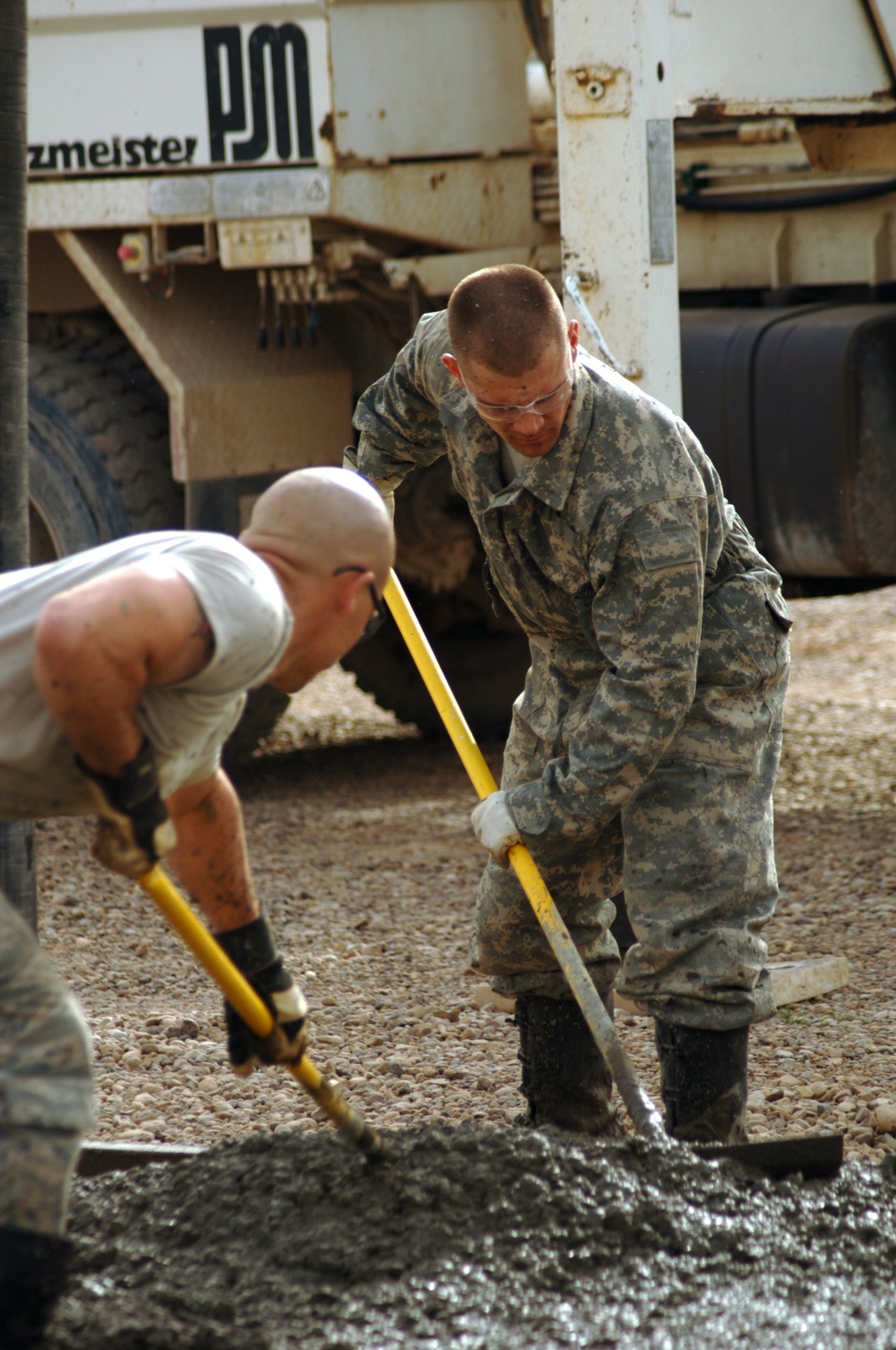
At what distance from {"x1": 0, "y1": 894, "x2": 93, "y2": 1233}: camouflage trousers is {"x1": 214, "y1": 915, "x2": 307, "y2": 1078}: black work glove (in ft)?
1.42

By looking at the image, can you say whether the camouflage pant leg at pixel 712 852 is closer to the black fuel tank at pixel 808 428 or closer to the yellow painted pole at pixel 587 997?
the yellow painted pole at pixel 587 997

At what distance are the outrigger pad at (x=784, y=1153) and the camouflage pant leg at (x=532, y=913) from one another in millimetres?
546

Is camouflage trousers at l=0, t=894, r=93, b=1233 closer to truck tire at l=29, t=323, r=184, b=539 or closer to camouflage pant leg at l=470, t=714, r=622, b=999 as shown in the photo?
camouflage pant leg at l=470, t=714, r=622, b=999

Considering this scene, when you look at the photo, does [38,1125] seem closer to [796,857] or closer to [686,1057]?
[686,1057]

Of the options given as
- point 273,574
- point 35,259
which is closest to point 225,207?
point 35,259

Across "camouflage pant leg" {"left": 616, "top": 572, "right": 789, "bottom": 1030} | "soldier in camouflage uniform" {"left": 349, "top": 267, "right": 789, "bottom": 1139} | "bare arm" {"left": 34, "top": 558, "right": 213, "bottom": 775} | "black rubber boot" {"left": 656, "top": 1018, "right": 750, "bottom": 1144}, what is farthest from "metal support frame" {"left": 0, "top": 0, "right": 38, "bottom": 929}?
"black rubber boot" {"left": 656, "top": 1018, "right": 750, "bottom": 1144}

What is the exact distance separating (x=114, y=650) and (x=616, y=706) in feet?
3.65

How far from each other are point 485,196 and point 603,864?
8.80 feet

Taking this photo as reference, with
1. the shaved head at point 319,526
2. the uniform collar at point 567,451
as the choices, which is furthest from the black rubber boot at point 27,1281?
the uniform collar at point 567,451

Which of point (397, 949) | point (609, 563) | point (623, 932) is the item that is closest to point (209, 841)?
point (609, 563)

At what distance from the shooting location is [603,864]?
127 inches

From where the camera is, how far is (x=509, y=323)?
9.01 feet

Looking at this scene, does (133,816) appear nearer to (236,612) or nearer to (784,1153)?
(236,612)

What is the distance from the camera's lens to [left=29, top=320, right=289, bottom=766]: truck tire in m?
5.28
